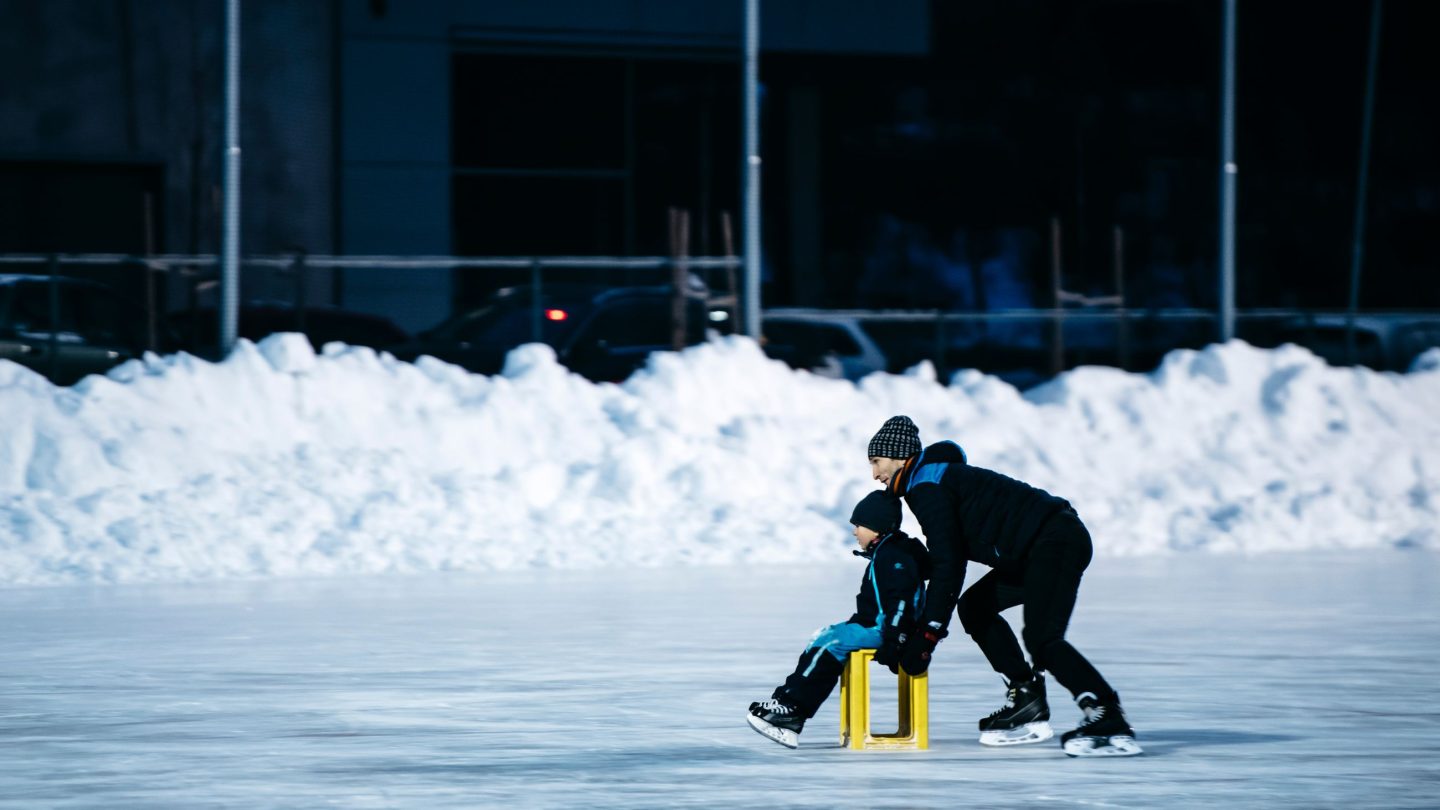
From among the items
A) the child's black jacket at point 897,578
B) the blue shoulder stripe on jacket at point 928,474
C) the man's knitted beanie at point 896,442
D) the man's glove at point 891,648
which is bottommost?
the man's glove at point 891,648

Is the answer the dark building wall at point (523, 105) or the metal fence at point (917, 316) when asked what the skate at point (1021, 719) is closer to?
the metal fence at point (917, 316)

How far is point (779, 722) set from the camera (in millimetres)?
9203

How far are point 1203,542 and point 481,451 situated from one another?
19.9ft

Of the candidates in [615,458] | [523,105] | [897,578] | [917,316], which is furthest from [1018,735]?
[523,105]

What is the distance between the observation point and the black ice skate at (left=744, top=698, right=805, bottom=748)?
9.20m

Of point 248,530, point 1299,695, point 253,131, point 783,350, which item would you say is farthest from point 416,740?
point 253,131

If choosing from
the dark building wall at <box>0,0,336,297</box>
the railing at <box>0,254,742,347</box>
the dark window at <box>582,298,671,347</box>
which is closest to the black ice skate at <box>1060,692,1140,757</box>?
the railing at <box>0,254,742,347</box>

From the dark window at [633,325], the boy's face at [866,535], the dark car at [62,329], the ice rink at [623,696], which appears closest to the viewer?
the ice rink at [623,696]

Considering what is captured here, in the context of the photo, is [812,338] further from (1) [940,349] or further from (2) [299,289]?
(2) [299,289]

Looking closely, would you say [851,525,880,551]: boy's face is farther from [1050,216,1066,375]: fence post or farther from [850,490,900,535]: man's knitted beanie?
[1050,216,1066,375]: fence post

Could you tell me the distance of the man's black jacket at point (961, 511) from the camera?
8867 millimetres

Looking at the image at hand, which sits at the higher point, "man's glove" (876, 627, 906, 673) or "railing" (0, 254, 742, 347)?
"railing" (0, 254, 742, 347)

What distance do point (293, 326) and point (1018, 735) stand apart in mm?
16813

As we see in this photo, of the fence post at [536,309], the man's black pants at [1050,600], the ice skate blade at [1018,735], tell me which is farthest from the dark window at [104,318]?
the man's black pants at [1050,600]
